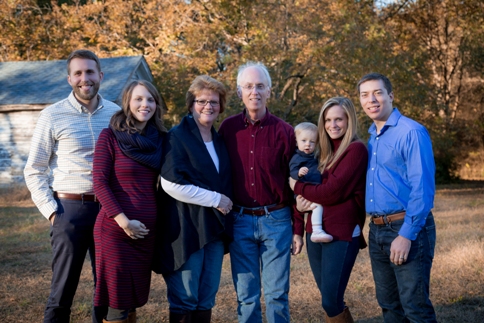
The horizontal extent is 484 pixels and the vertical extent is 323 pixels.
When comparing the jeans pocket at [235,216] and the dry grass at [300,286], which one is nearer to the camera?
the jeans pocket at [235,216]

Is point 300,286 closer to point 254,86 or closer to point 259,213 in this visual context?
point 259,213

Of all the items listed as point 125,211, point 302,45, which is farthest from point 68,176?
point 302,45

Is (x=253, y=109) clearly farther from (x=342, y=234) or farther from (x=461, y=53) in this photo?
(x=461, y=53)

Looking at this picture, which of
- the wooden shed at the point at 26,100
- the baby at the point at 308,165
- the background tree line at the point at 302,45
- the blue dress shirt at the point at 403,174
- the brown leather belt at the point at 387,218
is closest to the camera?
the blue dress shirt at the point at 403,174

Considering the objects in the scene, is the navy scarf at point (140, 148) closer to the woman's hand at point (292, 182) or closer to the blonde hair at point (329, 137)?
the woman's hand at point (292, 182)

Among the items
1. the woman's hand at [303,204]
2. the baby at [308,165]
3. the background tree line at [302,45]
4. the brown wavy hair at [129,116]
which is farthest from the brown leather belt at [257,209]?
the background tree line at [302,45]

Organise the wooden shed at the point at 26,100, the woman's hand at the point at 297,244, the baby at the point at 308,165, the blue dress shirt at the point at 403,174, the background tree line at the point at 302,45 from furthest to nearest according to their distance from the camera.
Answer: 1. the wooden shed at the point at 26,100
2. the background tree line at the point at 302,45
3. the woman's hand at the point at 297,244
4. the baby at the point at 308,165
5. the blue dress shirt at the point at 403,174

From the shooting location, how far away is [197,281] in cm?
360

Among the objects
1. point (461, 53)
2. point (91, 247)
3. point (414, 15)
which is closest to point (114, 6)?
point (414, 15)

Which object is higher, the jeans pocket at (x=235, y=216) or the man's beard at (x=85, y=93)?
the man's beard at (x=85, y=93)

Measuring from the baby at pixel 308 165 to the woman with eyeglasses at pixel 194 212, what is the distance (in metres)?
0.51

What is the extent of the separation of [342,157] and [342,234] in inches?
21.2

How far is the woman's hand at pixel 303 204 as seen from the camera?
3.71m

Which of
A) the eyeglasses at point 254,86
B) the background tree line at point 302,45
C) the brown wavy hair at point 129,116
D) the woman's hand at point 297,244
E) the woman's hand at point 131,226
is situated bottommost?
the woman's hand at point 297,244
